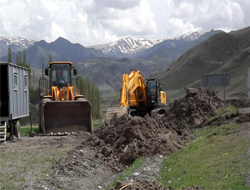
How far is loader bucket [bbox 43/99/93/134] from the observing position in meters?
19.2

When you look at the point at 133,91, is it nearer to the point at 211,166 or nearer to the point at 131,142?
the point at 131,142

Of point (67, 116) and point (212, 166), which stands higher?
point (67, 116)

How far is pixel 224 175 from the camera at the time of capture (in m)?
8.52

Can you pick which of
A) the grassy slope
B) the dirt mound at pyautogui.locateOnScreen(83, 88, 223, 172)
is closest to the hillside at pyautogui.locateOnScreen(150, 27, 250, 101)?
the dirt mound at pyautogui.locateOnScreen(83, 88, 223, 172)

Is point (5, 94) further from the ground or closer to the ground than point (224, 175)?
further from the ground

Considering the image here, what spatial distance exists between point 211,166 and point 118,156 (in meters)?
4.30

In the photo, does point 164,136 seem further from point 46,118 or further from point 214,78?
point 214,78

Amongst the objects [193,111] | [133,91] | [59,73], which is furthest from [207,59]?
[59,73]

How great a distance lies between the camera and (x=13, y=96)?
17953mm

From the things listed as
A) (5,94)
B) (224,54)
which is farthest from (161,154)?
(224,54)

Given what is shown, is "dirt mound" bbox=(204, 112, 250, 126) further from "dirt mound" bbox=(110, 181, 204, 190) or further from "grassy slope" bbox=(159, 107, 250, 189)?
"dirt mound" bbox=(110, 181, 204, 190)

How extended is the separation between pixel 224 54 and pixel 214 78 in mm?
78567

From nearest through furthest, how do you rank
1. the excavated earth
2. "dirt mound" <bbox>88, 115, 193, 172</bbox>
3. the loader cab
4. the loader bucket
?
the excavated earth, "dirt mound" <bbox>88, 115, 193, 172</bbox>, the loader bucket, the loader cab

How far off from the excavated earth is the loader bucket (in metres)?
1.09
